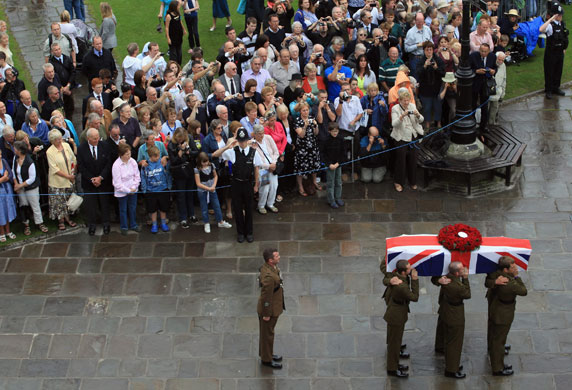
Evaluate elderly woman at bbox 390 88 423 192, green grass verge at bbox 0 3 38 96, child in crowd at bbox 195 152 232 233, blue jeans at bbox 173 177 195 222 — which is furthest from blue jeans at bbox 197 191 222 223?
green grass verge at bbox 0 3 38 96

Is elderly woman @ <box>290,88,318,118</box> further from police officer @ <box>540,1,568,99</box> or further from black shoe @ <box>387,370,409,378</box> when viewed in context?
police officer @ <box>540,1,568,99</box>

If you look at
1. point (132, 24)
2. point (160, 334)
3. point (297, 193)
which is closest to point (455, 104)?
point (297, 193)

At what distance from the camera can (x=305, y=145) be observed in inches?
590

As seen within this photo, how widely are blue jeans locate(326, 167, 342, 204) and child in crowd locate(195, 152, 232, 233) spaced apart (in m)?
1.74

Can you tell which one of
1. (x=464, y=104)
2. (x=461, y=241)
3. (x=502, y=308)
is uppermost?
(x=461, y=241)

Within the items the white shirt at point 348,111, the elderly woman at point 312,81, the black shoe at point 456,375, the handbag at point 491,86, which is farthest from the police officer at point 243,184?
the handbag at point 491,86

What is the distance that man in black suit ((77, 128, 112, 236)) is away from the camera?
46.2 feet

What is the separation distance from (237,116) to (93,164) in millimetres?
2634

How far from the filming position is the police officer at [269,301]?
438 inches

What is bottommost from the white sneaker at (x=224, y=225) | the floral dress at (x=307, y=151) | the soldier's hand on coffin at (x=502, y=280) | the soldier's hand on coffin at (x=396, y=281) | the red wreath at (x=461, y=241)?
the white sneaker at (x=224, y=225)

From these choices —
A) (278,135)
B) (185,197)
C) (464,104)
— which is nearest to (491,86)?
(464,104)

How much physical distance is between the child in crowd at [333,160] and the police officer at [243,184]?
133 cm

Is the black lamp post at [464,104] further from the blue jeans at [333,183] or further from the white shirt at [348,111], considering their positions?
the blue jeans at [333,183]

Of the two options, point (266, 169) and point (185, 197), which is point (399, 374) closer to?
point (266, 169)
